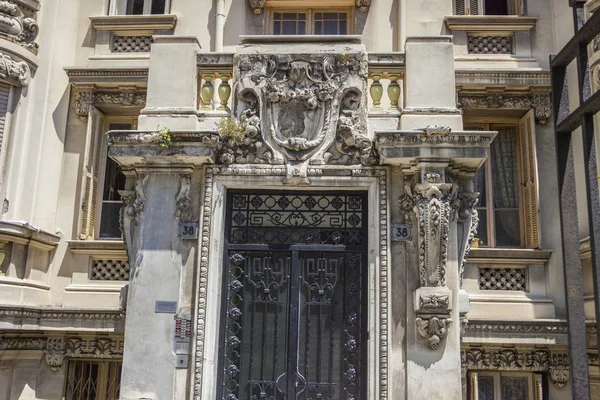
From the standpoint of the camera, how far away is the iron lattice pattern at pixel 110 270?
1112 cm

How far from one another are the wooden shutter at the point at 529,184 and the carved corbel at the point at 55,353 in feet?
27.6

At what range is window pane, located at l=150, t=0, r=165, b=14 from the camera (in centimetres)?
1246

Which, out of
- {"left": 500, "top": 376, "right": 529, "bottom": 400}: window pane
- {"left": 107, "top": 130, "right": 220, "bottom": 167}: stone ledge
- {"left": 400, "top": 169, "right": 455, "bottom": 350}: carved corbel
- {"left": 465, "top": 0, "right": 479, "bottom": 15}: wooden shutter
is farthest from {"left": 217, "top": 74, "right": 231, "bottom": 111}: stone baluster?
{"left": 500, "top": 376, "right": 529, "bottom": 400}: window pane

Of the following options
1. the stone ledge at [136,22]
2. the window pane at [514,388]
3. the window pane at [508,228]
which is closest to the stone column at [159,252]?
the stone ledge at [136,22]

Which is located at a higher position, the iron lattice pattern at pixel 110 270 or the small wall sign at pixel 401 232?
the small wall sign at pixel 401 232

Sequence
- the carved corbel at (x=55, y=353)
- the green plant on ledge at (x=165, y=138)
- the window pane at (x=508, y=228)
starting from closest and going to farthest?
1. the green plant on ledge at (x=165, y=138)
2. the carved corbel at (x=55, y=353)
3. the window pane at (x=508, y=228)

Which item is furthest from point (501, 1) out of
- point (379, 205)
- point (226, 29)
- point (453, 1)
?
point (379, 205)

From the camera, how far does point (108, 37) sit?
39.7ft

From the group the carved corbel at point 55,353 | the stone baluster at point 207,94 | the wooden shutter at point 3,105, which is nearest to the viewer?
the stone baluster at point 207,94

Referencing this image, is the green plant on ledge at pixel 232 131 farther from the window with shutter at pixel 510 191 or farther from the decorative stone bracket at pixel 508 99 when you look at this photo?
the window with shutter at pixel 510 191

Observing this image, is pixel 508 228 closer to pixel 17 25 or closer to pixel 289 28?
pixel 289 28

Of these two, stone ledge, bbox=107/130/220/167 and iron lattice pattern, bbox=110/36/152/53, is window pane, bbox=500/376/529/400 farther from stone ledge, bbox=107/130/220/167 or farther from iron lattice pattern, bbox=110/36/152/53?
iron lattice pattern, bbox=110/36/152/53

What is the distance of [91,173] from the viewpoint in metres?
11.5

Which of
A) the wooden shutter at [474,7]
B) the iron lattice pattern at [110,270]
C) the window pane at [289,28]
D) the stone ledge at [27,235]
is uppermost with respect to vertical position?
the wooden shutter at [474,7]
